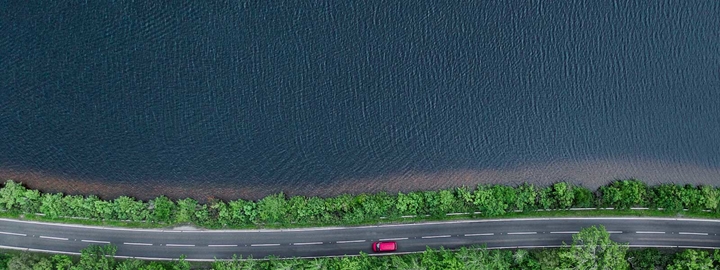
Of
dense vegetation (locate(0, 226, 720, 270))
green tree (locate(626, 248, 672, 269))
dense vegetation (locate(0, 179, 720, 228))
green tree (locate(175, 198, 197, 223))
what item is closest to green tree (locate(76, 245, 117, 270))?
dense vegetation (locate(0, 226, 720, 270))

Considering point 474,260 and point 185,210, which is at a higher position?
point 185,210

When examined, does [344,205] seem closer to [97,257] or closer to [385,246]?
[385,246]

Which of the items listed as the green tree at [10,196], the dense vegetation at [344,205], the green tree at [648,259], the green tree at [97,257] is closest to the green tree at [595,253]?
the green tree at [648,259]

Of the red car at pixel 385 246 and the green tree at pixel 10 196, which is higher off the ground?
the green tree at pixel 10 196

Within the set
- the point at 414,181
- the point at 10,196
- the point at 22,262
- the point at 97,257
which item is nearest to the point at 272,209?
the point at 414,181

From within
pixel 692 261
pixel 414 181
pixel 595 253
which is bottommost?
pixel 692 261

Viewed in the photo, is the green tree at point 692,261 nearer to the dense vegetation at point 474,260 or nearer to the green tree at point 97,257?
the dense vegetation at point 474,260
